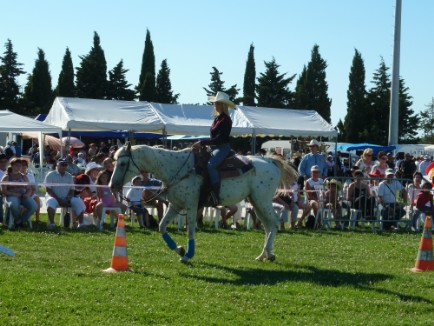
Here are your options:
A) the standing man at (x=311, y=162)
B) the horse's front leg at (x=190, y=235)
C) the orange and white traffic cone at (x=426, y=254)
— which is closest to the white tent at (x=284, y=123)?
the standing man at (x=311, y=162)

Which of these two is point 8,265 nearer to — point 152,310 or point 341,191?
point 152,310

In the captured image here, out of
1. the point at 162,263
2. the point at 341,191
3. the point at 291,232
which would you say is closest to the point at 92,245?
the point at 162,263

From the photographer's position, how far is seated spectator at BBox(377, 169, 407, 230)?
60.5 feet

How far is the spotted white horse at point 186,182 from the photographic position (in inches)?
442

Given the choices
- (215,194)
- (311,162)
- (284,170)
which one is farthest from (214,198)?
(311,162)

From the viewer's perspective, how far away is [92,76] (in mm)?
72750

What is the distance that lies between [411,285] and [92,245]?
6.08 metres

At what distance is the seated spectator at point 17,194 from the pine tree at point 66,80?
5604 cm

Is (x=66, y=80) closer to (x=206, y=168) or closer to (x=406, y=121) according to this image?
(x=406, y=121)

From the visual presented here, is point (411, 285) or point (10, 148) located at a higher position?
point (10, 148)

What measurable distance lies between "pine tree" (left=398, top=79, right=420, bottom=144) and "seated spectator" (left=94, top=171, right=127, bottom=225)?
5911 cm

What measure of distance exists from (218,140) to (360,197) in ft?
26.5

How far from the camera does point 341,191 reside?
735 inches

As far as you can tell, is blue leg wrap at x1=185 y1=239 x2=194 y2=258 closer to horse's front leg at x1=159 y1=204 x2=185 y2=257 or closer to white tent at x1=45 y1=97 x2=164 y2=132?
horse's front leg at x1=159 y1=204 x2=185 y2=257
